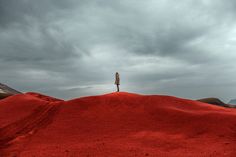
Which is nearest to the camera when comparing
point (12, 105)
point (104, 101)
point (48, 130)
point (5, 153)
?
point (5, 153)

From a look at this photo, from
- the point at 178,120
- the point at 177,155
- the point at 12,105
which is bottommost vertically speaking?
the point at 177,155

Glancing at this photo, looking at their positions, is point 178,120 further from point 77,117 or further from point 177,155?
point 77,117

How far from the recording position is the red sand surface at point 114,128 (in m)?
15.7

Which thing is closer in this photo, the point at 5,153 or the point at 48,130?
the point at 5,153

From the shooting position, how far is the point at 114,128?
21.3 metres

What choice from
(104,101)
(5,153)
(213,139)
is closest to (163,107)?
(104,101)

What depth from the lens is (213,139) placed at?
58.1 ft

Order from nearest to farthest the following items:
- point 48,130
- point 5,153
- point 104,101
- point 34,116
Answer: point 5,153 → point 48,130 → point 34,116 → point 104,101

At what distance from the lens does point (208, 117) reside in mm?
Answer: 22125

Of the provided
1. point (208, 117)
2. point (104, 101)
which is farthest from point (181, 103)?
point (104, 101)

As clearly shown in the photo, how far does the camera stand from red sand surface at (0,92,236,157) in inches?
619

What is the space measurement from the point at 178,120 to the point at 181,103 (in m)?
8.43

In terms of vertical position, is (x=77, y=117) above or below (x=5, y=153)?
above

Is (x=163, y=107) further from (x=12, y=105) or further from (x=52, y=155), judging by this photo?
(x=12, y=105)
